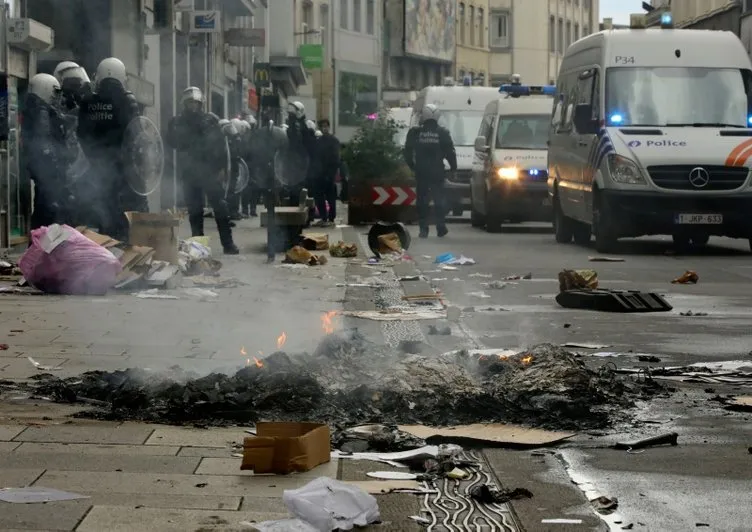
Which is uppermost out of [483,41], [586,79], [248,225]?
[483,41]

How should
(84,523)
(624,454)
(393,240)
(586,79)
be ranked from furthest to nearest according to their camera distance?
(586,79)
(393,240)
(624,454)
(84,523)

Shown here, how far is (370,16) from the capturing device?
54.2m

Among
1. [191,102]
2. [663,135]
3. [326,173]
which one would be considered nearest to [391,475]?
[191,102]

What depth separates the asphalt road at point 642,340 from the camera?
520 centimetres

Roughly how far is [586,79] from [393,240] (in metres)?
3.75

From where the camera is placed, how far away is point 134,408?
265 inches

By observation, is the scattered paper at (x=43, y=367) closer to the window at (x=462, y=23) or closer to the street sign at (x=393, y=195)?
the street sign at (x=393, y=195)

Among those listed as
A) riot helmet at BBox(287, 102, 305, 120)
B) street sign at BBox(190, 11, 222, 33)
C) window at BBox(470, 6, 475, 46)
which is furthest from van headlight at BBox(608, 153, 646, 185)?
window at BBox(470, 6, 475, 46)

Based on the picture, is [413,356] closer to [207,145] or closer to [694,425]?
[694,425]

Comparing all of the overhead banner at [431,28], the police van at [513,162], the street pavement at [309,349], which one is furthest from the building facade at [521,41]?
the street pavement at [309,349]

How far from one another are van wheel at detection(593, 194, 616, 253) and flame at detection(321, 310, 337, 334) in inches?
346

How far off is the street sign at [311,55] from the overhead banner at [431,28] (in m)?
19.5

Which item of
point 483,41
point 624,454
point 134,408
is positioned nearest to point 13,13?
point 134,408

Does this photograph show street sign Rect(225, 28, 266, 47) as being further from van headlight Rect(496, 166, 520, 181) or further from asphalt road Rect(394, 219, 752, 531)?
asphalt road Rect(394, 219, 752, 531)
